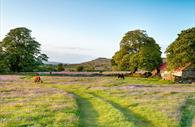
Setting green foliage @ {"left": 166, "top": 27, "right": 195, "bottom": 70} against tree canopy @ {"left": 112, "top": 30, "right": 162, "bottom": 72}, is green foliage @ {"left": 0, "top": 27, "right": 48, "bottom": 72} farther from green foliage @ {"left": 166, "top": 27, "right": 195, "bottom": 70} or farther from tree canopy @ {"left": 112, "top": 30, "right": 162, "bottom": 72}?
green foliage @ {"left": 166, "top": 27, "right": 195, "bottom": 70}

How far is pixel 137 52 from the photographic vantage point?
319 ft

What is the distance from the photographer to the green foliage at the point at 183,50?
72250 mm

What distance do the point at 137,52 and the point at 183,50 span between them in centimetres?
2461

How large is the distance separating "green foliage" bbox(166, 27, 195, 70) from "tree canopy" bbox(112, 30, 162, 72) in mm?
14612

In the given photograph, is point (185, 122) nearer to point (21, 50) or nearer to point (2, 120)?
point (2, 120)

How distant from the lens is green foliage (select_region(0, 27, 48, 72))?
97.7 metres

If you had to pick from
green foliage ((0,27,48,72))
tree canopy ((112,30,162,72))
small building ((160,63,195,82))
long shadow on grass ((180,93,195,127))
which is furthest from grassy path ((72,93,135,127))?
green foliage ((0,27,48,72))

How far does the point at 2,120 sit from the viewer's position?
20.0 metres

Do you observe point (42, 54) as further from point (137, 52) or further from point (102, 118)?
point (102, 118)

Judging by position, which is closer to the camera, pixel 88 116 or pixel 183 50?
pixel 88 116

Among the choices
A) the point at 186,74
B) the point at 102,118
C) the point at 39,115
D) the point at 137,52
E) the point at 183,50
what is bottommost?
the point at 102,118

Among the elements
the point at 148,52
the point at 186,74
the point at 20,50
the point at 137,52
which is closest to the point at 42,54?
the point at 20,50

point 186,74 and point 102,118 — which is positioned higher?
point 186,74

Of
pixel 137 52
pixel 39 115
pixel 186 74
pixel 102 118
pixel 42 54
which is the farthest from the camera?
pixel 42 54
